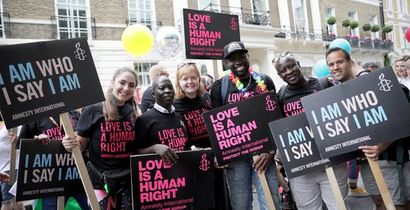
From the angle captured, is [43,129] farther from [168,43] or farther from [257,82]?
[168,43]

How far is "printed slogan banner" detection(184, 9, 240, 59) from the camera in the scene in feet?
17.2

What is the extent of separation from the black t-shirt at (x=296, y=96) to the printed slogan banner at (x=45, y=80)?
1.58m

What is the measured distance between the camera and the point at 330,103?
2.78 metres

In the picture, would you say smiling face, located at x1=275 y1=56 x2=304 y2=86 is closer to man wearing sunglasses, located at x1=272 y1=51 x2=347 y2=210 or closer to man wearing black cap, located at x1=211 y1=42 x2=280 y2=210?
man wearing sunglasses, located at x1=272 y1=51 x2=347 y2=210

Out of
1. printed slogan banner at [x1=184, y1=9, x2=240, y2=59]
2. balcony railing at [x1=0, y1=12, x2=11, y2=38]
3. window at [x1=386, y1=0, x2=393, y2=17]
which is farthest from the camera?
window at [x1=386, y1=0, x2=393, y2=17]

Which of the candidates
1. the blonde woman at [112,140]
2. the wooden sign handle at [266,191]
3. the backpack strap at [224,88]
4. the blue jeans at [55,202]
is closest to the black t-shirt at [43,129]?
the blue jeans at [55,202]

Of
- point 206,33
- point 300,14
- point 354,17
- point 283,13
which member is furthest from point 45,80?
point 354,17

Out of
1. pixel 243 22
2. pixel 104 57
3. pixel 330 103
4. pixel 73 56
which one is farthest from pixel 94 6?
pixel 330 103

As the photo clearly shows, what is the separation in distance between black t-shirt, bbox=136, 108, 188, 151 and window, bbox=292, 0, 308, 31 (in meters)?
19.5

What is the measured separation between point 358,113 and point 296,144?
0.54 m

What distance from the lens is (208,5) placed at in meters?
17.0

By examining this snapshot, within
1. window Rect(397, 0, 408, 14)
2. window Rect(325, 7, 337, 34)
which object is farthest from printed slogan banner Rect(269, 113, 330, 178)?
window Rect(397, 0, 408, 14)

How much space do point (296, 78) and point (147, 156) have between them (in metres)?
1.41

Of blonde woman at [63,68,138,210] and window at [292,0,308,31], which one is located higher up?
window at [292,0,308,31]
